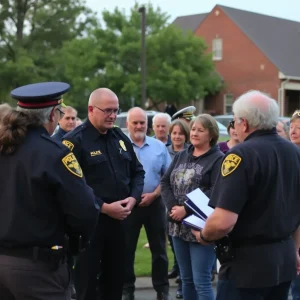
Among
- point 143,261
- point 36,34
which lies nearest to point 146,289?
point 143,261

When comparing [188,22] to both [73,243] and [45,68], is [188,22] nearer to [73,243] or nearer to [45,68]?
[45,68]

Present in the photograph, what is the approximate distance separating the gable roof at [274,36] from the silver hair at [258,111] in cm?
3560

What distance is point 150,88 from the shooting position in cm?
3322

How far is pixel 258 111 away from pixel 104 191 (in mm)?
1806

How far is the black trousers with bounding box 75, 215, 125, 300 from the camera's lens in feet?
15.4

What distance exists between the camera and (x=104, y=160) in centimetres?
466

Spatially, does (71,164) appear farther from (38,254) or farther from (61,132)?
(61,132)

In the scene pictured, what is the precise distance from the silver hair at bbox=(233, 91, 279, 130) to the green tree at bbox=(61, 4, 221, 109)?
2908 centimetres

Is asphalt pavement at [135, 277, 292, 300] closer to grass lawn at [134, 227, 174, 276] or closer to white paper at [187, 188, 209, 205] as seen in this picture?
grass lawn at [134, 227, 174, 276]

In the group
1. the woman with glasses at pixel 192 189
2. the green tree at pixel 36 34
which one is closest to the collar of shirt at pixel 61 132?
the woman with glasses at pixel 192 189

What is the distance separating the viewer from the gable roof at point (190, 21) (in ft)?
147

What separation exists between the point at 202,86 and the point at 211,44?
337 inches

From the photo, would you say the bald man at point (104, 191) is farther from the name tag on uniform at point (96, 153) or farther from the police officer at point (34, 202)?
the police officer at point (34, 202)

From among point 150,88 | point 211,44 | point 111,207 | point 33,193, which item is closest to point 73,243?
point 33,193
